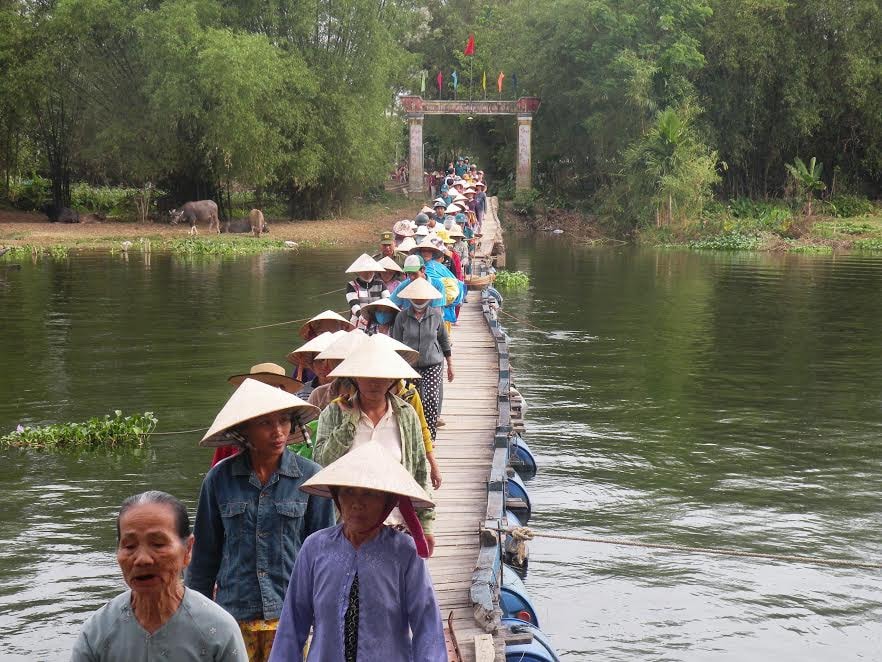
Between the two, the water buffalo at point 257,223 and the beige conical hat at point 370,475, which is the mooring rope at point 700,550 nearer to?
the beige conical hat at point 370,475

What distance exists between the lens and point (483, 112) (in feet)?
145

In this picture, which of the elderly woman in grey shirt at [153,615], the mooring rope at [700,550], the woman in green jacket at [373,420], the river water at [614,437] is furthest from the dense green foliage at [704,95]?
the elderly woman in grey shirt at [153,615]

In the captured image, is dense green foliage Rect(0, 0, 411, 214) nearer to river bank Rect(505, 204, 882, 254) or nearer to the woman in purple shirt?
river bank Rect(505, 204, 882, 254)

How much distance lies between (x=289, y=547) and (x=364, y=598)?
25.2 inches

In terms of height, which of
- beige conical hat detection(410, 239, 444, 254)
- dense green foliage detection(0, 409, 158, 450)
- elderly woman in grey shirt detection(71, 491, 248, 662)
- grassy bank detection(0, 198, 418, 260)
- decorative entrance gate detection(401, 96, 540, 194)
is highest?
decorative entrance gate detection(401, 96, 540, 194)

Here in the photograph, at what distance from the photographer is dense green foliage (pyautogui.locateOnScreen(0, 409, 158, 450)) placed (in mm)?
12781

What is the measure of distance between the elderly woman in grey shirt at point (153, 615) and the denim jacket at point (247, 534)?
1047mm

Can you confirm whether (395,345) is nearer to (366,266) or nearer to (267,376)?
(267,376)

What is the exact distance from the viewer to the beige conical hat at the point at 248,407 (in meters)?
4.21

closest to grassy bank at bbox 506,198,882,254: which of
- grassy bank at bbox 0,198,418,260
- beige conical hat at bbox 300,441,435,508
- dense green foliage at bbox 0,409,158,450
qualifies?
grassy bank at bbox 0,198,418,260

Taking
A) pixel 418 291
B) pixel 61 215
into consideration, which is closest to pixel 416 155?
pixel 61 215

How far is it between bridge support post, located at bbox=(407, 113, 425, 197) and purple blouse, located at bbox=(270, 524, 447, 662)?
136ft

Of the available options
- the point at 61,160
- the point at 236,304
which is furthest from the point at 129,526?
the point at 61,160

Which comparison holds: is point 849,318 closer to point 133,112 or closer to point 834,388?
point 834,388
